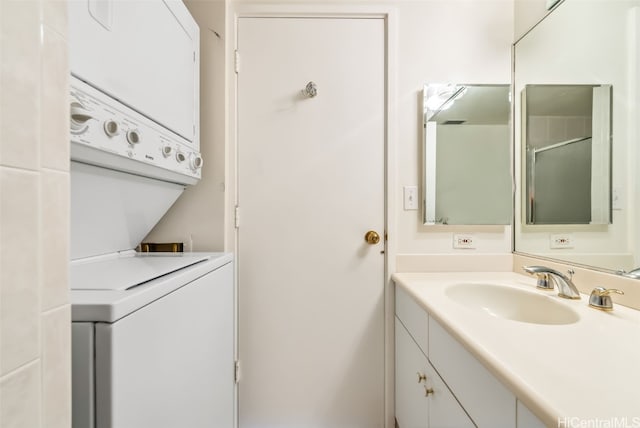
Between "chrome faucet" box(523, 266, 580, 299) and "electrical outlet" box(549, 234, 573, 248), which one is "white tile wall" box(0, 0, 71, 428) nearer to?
"chrome faucet" box(523, 266, 580, 299)

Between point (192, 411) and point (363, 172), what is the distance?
1.28 metres

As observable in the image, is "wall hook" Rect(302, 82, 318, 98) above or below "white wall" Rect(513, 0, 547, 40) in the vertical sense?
below

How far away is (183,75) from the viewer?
1233 millimetres

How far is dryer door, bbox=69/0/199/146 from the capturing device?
73 cm

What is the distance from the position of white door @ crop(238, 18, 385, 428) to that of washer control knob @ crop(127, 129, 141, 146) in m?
0.69

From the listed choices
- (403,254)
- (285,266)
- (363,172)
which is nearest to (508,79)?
(363,172)

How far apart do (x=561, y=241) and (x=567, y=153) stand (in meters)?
0.41

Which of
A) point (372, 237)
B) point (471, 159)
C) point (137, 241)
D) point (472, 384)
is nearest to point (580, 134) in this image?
point (471, 159)

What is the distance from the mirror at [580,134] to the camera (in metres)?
1.01

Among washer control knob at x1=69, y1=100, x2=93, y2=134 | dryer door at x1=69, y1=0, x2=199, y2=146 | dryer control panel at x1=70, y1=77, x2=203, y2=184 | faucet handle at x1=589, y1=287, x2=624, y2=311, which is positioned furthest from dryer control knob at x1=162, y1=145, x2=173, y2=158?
faucet handle at x1=589, y1=287, x2=624, y2=311

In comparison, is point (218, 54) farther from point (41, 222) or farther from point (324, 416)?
point (324, 416)

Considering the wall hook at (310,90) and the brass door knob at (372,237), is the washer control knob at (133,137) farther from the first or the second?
the brass door knob at (372,237)

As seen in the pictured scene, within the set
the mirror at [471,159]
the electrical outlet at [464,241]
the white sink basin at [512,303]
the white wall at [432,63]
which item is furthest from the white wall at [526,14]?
the white sink basin at [512,303]

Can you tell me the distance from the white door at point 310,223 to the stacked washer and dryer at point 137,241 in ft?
0.86
